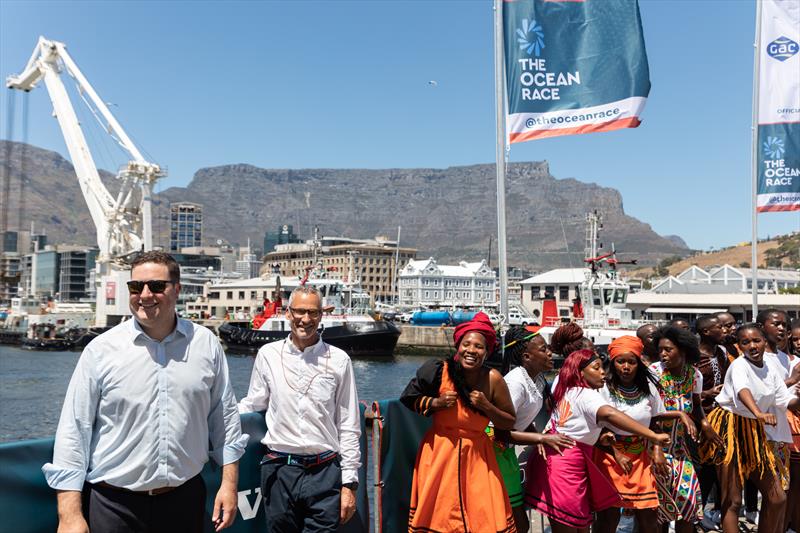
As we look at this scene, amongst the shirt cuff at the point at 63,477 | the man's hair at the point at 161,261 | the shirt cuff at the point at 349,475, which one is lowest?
the shirt cuff at the point at 349,475

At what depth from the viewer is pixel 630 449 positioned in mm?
3801

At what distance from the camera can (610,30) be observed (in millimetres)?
6035

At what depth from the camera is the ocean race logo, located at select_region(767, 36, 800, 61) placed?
32.4 ft

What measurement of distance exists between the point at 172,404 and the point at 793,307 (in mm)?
45464

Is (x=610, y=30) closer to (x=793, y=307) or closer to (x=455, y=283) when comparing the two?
(x=793, y=307)

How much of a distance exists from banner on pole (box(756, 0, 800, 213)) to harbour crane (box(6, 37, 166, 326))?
47.2m

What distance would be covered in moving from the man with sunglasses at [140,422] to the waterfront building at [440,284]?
84857 millimetres

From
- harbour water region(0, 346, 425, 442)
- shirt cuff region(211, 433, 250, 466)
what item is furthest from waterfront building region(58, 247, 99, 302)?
shirt cuff region(211, 433, 250, 466)

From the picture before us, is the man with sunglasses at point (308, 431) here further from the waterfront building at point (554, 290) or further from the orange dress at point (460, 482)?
the waterfront building at point (554, 290)

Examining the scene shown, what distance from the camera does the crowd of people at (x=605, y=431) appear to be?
11.0 feet

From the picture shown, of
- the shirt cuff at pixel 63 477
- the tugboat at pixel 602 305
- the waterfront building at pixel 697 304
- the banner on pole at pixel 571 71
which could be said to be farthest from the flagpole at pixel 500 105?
the waterfront building at pixel 697 304

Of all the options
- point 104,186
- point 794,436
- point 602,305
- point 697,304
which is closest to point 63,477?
point 794,436

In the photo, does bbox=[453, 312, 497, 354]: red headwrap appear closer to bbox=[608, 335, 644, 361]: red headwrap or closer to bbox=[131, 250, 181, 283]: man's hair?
bbox=[608, 335, 644, 361]: red headwrap

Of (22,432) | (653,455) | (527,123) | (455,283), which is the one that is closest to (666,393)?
(653,455)
